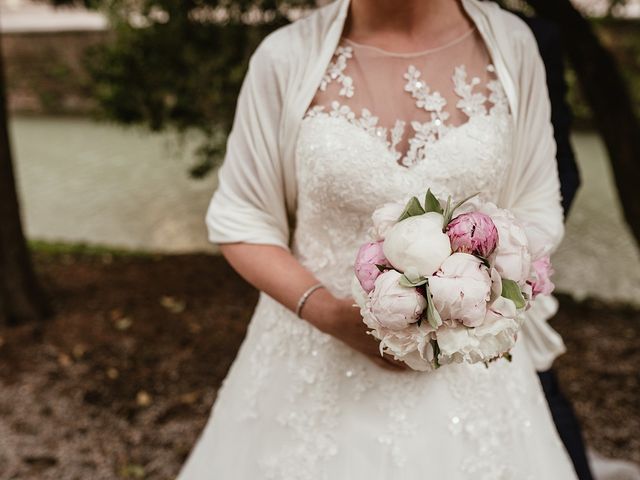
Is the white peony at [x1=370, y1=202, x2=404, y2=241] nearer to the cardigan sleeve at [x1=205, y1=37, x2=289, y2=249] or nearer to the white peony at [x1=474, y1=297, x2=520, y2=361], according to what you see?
the white peony at [x1=474, y1=297, x2=520, y2=361]

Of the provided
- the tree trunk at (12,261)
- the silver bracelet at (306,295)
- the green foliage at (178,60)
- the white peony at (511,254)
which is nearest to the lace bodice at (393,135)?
the silver bracelet at (306,295)

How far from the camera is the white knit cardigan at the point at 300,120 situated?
1.73m

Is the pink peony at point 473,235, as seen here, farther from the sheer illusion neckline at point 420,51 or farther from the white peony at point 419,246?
the sheer illusion neckline at point 420,51

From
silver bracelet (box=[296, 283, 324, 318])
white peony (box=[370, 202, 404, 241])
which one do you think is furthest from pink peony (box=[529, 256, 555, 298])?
silver bracelet (box=[296, 283, 324, 318])

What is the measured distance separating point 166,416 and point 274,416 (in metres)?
2.18

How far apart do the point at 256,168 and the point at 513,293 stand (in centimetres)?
79

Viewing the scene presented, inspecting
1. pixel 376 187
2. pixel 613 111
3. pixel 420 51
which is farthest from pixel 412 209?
pixel 613 111

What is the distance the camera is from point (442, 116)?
1.68 metres

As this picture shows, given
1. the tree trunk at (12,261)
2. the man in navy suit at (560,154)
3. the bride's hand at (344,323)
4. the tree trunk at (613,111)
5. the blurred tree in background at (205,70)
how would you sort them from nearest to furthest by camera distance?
1. the bride's hand at (344,323)
2. the man in navy suit at (560,154)
3. the tree trunk at (613,111)
4. the blurred tree in background at (205,70)
5. the tree trunk at (12,261)

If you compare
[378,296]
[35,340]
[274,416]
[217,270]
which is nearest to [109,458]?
[35,340]

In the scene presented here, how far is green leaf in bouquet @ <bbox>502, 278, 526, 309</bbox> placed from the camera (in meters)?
1.22

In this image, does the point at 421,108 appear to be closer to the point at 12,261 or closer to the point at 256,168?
the point at 256,168

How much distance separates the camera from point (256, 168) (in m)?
1.79

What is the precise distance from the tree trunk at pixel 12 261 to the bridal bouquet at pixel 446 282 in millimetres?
3699
